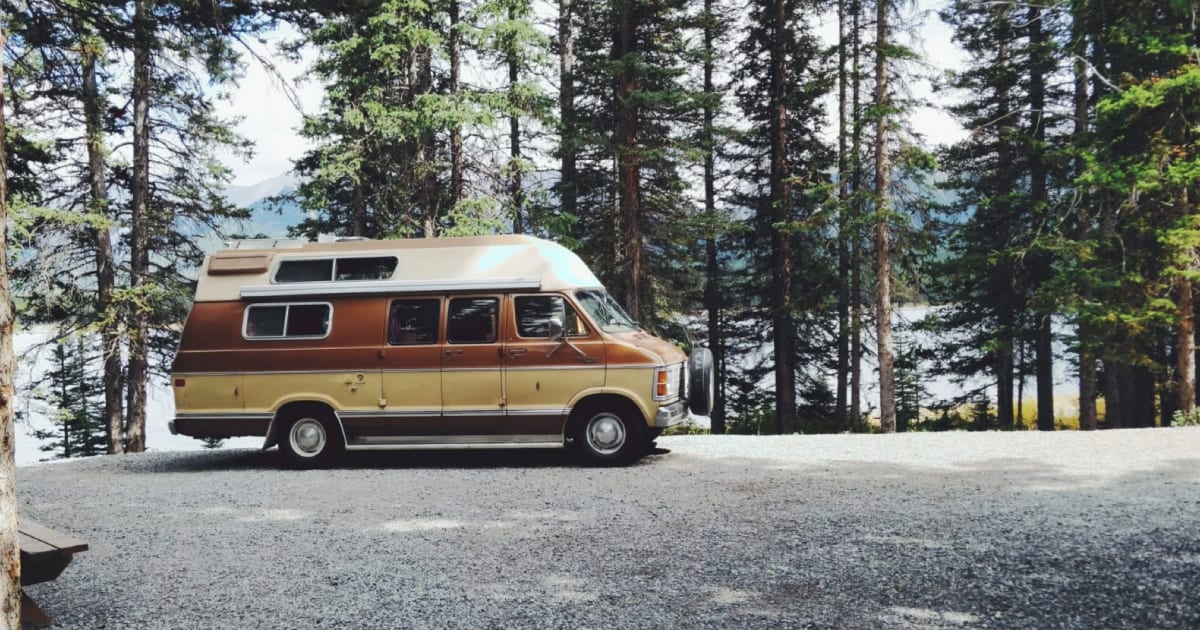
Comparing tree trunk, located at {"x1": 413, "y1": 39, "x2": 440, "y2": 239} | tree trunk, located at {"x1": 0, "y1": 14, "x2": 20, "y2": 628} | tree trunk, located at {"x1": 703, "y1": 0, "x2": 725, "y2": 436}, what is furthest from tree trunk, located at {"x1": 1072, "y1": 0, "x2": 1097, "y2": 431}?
tree trunk, located at {"x1": 0, "y1": 14, "x2": 20, "y2": 628}

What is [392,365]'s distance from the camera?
1012cm

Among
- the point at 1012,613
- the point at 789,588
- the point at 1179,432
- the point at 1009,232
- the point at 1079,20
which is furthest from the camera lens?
the point at 1009,232

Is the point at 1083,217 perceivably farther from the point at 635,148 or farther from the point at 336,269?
the point at 336,269

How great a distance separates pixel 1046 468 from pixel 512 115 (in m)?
13.0

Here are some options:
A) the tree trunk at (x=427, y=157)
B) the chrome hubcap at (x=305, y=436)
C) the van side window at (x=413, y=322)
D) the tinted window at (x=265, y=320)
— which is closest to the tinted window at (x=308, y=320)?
the tinted window at (x=265, y=320)

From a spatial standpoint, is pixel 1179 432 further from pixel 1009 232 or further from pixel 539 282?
pixel 1009 232

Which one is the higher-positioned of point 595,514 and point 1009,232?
point 1009,232

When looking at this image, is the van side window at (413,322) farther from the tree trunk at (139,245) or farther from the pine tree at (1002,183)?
the pine tree at (1002,183)

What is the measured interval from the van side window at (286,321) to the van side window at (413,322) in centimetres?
86

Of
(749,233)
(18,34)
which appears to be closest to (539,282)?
(18,34)

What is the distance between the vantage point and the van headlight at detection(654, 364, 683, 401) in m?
9.60

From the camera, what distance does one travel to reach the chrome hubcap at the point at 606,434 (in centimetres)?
988

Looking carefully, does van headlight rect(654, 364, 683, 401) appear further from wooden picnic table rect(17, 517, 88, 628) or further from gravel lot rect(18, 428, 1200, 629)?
wooden picnic table rect(17, 517, 88, 628)

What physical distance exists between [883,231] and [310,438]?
513 inches
